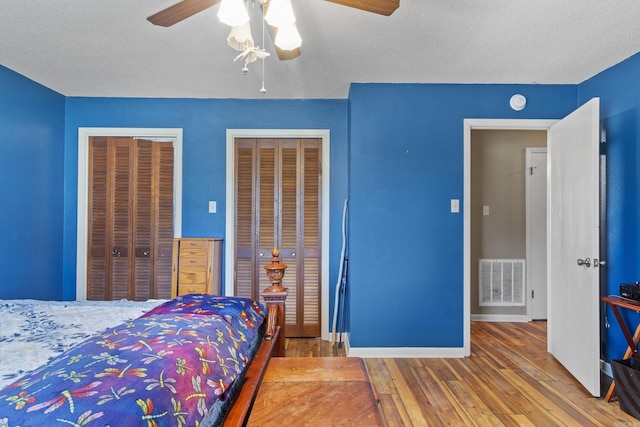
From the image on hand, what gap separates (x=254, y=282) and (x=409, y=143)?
197cm

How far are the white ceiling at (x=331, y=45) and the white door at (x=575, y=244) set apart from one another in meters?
0.48

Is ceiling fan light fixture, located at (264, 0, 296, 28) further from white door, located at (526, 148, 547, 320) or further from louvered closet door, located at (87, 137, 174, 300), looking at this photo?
white door, located at (526, 148, 547, 320)

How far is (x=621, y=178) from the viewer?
264cm

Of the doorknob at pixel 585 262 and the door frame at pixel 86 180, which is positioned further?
the door frame at pixel 86 180

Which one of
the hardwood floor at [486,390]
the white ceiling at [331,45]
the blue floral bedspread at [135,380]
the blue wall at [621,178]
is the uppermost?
the white ceiling at [331,45]

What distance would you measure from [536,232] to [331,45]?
3.30 m

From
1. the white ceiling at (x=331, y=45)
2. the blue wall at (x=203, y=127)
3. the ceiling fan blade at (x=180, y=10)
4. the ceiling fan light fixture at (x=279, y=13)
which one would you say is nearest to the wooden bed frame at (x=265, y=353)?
the ceiling fan light fixture at (x=279, y=13)

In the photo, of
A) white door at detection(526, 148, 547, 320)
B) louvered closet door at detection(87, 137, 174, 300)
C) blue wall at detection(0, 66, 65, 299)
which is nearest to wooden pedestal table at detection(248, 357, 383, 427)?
louvered closet door at detection(87, 137, 174, 300)

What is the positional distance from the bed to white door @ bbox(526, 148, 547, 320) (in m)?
3.75

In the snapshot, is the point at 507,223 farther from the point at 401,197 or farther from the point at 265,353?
the point at 265,353

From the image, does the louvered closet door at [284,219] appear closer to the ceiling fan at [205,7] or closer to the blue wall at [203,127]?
the blue wall at [203,127]

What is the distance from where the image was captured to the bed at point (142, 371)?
67 centimetres

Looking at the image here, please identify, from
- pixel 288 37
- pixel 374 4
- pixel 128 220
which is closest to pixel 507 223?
pixel 374 4

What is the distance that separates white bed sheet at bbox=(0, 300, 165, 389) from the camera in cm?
112
